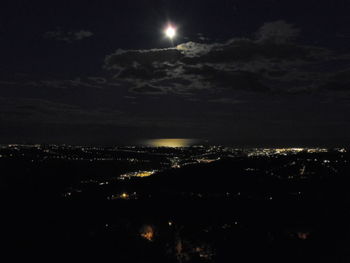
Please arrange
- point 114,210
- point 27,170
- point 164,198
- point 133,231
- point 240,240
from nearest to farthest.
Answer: point 240,240 → point 133,231 → point 114,210 → point 164,198 → point 27,170

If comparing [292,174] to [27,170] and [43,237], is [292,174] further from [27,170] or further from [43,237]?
[27,170]

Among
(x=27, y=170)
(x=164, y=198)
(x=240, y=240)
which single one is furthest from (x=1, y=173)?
(x=240, y=240)

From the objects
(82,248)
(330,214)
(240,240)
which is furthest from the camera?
(330,214)

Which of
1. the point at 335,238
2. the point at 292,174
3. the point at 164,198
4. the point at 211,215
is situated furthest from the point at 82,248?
the point at 292,174

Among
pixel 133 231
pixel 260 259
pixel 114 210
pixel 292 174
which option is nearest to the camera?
pixel 260 259

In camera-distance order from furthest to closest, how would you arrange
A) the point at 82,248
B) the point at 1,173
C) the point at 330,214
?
the point at 1,173 → the point at 330,214 → the point at 82,248

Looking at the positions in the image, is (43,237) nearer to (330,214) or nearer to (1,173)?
(330,214)

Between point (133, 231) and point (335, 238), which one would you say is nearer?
point (335, 238)

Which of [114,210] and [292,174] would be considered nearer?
[114,210]
